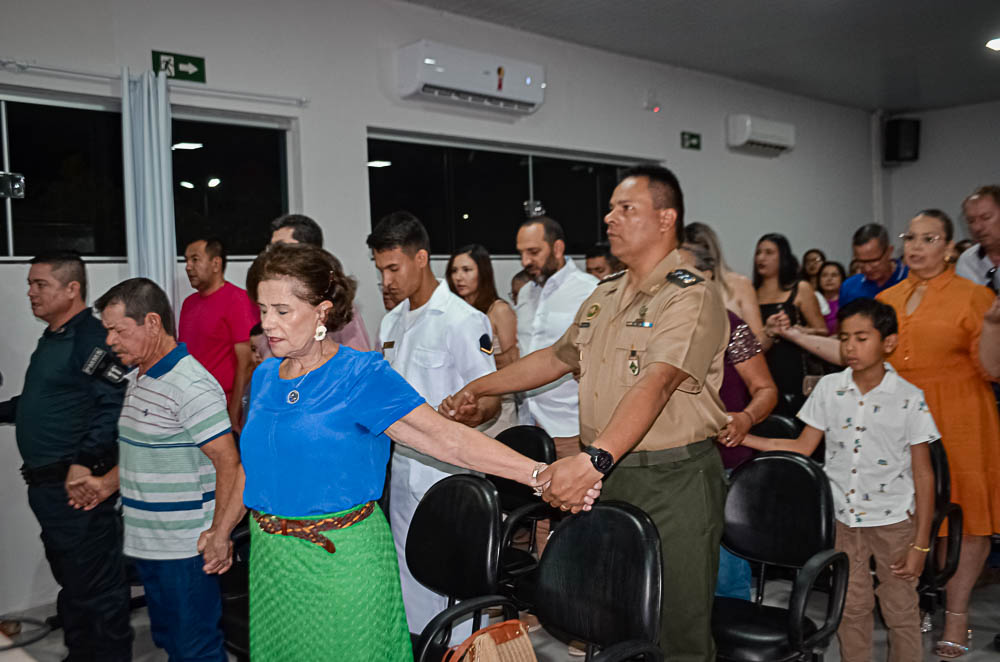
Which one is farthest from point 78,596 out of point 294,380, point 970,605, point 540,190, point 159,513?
point 540,190

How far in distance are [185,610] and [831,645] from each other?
2.69 m

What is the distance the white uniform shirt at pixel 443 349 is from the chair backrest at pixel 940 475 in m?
1.85

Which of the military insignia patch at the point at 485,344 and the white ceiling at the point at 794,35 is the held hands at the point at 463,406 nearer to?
the military insignia patch at the point at 485,344

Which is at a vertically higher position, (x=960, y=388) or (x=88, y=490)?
(x=960, y=388)

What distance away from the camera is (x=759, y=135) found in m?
8.48

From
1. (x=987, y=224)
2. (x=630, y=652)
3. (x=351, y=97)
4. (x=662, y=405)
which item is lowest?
(x=630, y=652)

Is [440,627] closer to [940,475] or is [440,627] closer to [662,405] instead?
[662,405]

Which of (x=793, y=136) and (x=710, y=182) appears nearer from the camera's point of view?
(x=710, y=182)

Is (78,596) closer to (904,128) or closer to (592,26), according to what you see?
(592,26)

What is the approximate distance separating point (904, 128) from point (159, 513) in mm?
10356

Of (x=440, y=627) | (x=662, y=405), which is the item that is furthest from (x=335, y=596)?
(x=662, y=405)

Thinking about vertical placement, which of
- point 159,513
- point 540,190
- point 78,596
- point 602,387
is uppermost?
point 540,190

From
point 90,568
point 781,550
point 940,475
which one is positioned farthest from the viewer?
point 940,475

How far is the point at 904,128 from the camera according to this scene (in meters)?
10.3
